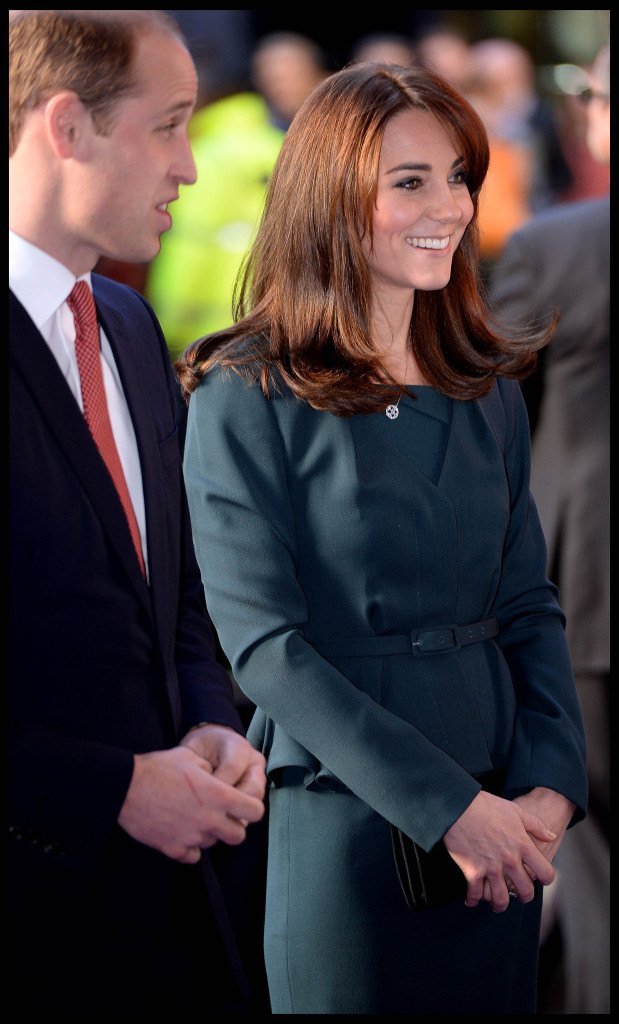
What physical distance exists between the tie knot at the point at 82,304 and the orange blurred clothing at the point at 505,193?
2.79 metres

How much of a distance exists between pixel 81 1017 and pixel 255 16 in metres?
3.32

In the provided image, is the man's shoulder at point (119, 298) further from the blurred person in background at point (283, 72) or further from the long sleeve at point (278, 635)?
the blurred person in background at point (283, 72)

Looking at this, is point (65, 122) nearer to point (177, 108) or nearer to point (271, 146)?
point (177, 108)

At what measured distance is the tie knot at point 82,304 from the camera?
150 centimetres

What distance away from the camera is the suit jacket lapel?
1.40m

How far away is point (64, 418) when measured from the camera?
1408mm

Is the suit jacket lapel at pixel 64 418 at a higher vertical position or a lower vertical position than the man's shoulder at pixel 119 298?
lower

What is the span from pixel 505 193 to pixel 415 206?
8.57 feet

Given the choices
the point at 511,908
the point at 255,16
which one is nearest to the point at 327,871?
the point at 511,908

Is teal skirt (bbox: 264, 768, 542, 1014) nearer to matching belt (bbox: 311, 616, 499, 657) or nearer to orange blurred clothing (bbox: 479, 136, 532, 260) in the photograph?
matching belt (bbox: 311, 616, 499, 657)

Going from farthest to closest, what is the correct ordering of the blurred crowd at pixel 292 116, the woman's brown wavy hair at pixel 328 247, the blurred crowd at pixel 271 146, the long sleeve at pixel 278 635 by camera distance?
the blurred crowd at pixel 271 146 < the blurred crowd at pixel 292 116 < the woman's brown wavy hair at pixel 328 247 < the long sleeve at pixel 278 635

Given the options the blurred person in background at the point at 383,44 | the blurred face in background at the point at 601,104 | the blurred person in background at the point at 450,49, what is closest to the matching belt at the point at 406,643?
the blurred face in background at the point at 601,104

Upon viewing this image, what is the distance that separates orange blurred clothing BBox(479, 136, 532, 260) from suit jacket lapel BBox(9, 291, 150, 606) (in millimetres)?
2912
